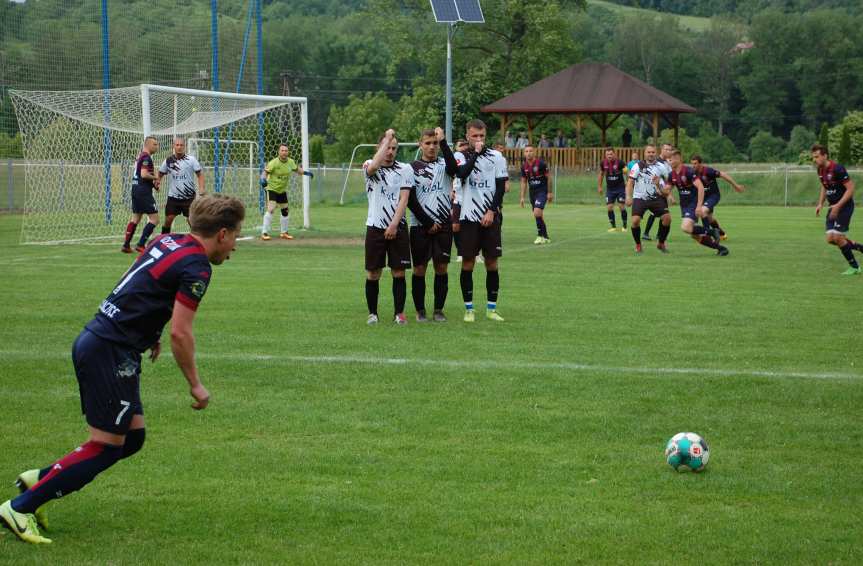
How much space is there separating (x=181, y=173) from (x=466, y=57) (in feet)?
172

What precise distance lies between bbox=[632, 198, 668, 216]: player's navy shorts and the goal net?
8.02 metres

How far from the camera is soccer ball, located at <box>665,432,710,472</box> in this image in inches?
248

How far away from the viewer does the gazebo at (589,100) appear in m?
51.3

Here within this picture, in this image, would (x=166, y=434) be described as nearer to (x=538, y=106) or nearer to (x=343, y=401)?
(x=343, y=401)

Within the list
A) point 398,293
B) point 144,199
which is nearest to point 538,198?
point 144,199

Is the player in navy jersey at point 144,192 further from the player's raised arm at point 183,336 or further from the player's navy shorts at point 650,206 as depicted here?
the player's raised arm at point 183,336

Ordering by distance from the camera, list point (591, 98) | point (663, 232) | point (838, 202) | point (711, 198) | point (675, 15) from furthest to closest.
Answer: point (675, 15)
point (591, 98)
point (711, 198)
point (663, 232)
point (838, 202)

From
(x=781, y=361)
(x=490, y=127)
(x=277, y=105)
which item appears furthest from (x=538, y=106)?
(x=781, y=361)

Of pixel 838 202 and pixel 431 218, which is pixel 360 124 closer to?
pixel 838 202

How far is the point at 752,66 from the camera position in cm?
9894

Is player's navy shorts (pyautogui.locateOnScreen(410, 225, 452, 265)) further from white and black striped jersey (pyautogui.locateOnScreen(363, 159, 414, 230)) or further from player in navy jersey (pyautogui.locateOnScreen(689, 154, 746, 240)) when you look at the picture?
player in navy jersey (pyautogui.locateOnScreen(689, 154, 746, 240))

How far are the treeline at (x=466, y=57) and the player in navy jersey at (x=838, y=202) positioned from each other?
1936 centimetres

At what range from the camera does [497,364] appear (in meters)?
9.53

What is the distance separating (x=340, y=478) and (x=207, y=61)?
27.1 m
